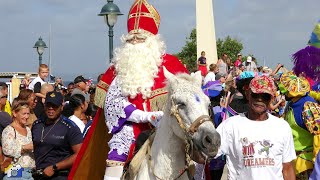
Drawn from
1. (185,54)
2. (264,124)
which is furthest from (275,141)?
(185,54)

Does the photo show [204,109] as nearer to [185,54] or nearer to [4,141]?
[4,141]

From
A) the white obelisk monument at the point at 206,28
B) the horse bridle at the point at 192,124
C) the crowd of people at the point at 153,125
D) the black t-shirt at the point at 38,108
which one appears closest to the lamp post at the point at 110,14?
the black t-shirt at the point at 38,108

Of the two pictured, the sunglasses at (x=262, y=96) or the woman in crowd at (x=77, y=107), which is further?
the woman in crowd at (x=77, y=107)

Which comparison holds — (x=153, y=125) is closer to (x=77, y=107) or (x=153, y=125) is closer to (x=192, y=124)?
(x=192, y=124)

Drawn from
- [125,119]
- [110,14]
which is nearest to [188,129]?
[125,119]

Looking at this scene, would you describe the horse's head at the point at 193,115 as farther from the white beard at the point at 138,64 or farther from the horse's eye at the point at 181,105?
the white beard at the point at 138,64

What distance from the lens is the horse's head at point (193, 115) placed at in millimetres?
4840

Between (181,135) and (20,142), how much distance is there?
10.7 feet

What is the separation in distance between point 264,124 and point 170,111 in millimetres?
795

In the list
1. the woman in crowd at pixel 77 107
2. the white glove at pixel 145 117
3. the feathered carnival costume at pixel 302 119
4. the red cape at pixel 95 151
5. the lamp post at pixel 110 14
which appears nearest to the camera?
the white glove at pixel 145 117

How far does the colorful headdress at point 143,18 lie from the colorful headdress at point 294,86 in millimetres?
1500

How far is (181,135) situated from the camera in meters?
5.26

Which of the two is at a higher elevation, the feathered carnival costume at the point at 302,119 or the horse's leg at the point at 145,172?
the feathered carnival costume at the point at 302,119

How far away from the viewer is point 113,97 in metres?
6.68
